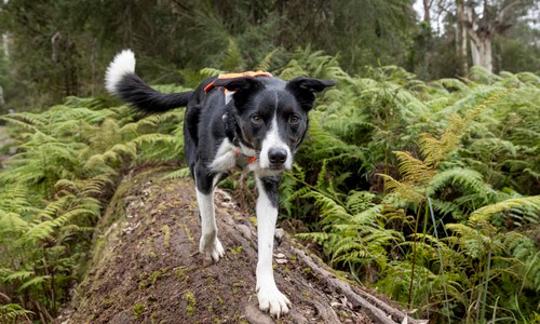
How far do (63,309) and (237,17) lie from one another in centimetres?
697

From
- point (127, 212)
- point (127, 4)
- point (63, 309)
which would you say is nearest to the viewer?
point (63, 309)

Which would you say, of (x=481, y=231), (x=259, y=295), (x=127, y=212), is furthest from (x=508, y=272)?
(x=127, y=212)

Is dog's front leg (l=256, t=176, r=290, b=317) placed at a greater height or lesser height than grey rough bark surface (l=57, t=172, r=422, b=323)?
greater

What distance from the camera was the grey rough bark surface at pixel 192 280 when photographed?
299 cm

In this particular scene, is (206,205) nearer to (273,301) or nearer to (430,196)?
(273,301)

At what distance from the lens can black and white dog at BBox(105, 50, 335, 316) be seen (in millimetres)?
2820

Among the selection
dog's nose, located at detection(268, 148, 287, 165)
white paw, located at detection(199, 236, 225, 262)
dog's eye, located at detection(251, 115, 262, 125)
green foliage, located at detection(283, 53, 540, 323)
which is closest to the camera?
dog's nose, located at detection(268, 148, 287, 165)

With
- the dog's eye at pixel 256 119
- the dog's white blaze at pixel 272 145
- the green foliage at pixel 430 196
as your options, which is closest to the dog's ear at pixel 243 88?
the dog's eye at pixel 256 119

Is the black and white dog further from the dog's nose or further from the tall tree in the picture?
the tall tree

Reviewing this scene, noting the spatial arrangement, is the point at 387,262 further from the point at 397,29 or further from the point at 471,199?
the point at 397,29

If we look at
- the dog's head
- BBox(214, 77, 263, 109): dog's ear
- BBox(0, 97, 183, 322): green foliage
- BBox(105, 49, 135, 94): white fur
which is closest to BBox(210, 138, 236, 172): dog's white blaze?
the dog's head

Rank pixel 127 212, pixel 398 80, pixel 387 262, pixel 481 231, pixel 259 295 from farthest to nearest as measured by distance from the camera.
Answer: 1. pixel 398 80
2. pixel 127 212
3. pixel 387 262
4. pixel 481 231
5. pixel 259 295

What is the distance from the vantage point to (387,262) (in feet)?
14.5

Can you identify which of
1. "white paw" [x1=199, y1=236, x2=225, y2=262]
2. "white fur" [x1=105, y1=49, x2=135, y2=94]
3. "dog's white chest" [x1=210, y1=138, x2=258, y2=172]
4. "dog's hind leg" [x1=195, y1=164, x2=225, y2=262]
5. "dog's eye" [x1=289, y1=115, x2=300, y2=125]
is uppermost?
"white fur" [x1=105, y1=49, x2=135, y2=94]
